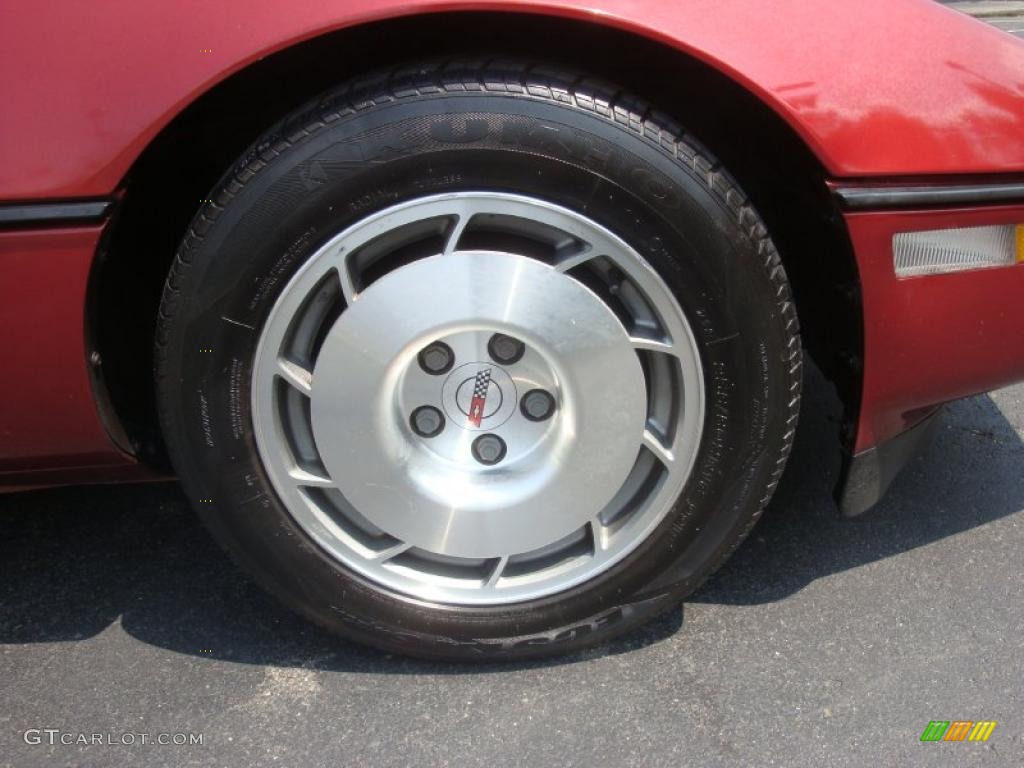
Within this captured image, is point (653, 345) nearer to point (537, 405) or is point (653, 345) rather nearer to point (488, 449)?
point (537, 405)

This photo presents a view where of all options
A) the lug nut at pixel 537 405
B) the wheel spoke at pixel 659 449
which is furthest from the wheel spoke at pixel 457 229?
the wheel spoke at pixel 659 449

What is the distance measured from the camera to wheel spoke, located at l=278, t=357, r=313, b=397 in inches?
64.4

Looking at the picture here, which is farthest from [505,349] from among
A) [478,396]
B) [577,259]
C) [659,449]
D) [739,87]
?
[739,87]

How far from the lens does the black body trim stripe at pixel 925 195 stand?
61.1 inches

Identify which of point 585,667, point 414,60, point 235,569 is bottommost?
point 585,667

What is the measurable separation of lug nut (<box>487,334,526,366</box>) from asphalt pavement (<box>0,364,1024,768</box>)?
0.60 meters

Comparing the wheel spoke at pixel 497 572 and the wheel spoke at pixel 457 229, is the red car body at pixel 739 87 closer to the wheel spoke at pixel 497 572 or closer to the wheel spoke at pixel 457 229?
the wheel spoke at pixel 457 229

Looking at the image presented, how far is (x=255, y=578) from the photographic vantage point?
1.80 metres

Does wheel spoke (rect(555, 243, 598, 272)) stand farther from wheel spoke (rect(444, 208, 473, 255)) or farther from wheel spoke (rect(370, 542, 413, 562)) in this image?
wheel spoke (rect(370, 542, 413, 562))

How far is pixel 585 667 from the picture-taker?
1.83 m

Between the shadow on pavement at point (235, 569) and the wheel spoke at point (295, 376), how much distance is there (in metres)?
0.57

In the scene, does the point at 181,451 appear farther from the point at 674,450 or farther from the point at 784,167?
the point at 784,167

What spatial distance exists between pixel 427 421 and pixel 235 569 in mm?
661

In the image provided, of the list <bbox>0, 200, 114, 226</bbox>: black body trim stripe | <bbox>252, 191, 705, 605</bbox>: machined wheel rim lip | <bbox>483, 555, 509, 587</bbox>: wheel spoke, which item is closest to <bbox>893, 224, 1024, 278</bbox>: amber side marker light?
<bbox>252, 191, 705, 605</bbox>: machined wheel rim lip
